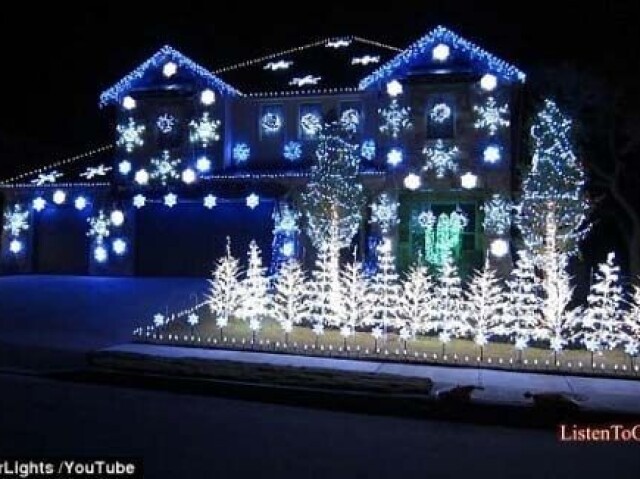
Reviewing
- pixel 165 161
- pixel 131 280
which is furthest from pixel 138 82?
pixel 131 280

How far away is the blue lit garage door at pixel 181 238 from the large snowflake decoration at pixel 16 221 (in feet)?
14.5

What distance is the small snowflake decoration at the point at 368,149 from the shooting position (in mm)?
21328

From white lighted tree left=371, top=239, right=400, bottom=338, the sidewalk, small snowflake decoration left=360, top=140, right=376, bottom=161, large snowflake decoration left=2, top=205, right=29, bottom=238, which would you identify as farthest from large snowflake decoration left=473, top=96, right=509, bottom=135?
large snowflake decoration left=2, top=205, right=29, bottom=238

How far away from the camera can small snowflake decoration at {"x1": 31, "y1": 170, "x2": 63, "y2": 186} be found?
2458 cm

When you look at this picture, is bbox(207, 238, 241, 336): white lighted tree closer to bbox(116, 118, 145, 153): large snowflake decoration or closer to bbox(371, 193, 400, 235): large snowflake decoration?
bbox(371, 193, 400, 235): large snowflake decoration

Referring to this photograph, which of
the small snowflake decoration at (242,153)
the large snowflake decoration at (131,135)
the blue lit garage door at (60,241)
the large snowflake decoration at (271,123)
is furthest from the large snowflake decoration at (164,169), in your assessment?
the blue lit garage door at (60,241)

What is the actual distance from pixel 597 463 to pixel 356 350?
570 centimetres

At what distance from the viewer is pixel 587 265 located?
2152cm

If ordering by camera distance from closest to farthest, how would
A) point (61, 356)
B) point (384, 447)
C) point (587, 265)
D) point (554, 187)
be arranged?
1. point (384, 447)
2. point (61, 356)
3. point (554, 187)
4. point (587, 265)

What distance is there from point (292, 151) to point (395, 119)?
3.71 m

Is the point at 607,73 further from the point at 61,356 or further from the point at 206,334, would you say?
the point at 61,356

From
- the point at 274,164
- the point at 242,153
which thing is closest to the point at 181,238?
the point at 242,153

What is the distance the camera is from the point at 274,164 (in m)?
22.5

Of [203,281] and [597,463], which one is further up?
[203,281]
